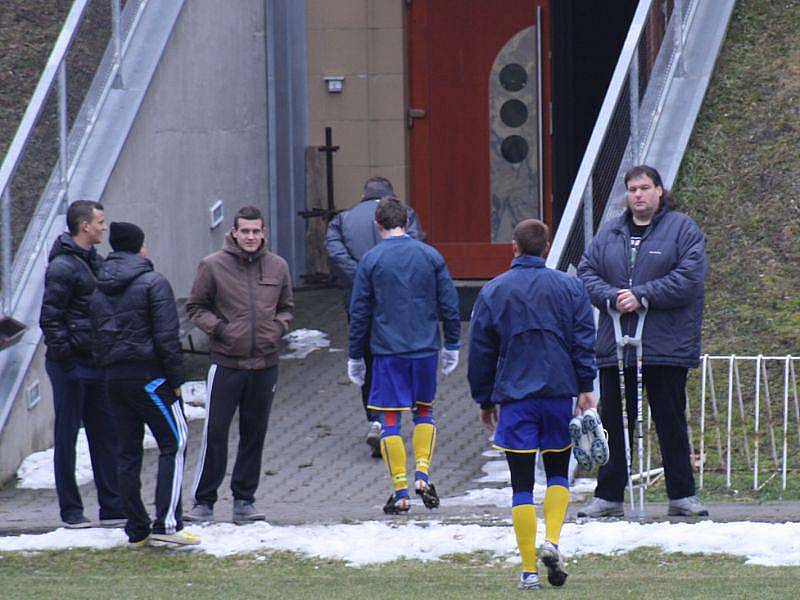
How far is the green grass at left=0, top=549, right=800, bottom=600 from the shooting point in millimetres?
7621

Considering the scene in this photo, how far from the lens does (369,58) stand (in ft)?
53.0


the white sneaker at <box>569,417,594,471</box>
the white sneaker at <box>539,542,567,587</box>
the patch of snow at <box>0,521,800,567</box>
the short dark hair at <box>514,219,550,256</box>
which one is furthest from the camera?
the patch of snow at <box>0,521,800,567</box>

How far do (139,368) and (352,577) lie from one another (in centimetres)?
162

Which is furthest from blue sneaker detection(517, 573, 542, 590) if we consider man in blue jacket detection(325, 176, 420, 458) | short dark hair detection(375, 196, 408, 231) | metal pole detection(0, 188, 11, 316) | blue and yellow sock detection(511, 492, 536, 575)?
metal pole detection(0, 188, 11, 316)

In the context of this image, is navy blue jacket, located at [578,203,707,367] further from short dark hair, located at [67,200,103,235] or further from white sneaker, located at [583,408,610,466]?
short dark hair, located at [67,200,103,235]

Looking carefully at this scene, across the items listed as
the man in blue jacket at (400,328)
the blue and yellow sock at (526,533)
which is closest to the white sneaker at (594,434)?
the blue and yellow sock at (526,533)

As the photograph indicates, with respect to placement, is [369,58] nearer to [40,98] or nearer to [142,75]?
[142,75]

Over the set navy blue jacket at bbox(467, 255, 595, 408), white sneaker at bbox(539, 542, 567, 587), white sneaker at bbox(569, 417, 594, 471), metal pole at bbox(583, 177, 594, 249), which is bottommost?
white sneaker at bbox(539, 542, 567, 587)

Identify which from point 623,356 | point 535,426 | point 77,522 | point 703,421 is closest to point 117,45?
point 77,522

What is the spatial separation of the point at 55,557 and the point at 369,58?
8.22 meters

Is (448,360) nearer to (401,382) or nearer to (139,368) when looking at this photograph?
(401,382)

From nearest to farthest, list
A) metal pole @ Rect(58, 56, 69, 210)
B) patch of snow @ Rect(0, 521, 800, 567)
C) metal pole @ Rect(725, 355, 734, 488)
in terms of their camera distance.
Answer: patch of snow @ Rect(0, 521, 800, 567)
metal pole @ Rect(725, 355, 734, 488)
metal pole @ Rect(58, 56, 69, 210)

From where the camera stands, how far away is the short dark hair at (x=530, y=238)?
26.2 ft

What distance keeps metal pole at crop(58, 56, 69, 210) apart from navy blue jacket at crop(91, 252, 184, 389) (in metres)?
3.33
